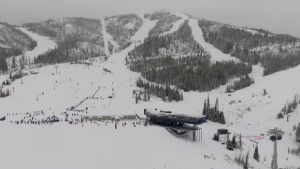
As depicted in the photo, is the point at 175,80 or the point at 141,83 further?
the point at 175,80

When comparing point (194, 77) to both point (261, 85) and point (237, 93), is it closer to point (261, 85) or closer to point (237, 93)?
point (237, 93)

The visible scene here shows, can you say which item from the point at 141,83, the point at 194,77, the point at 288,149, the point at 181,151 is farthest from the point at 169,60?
the point at 181,151

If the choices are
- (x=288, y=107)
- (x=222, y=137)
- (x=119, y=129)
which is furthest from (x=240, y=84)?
(x=119, y=129)

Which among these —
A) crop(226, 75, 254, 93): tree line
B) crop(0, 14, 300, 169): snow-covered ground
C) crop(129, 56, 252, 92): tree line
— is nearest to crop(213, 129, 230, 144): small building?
crop(0, 14, 300, 169): snow-covered ground

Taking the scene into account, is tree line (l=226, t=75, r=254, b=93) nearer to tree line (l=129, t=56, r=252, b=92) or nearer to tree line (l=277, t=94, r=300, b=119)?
tree line (l=129, t=56, r=252, b=92)

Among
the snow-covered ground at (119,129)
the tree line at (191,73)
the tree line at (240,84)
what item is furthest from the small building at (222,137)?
the tree line at (240,84)

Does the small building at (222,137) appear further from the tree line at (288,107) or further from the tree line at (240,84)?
the tree line at (240,84)

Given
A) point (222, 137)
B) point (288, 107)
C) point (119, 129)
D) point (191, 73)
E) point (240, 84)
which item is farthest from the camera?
point (191, 73)

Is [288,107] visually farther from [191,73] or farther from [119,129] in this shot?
[119,129]
